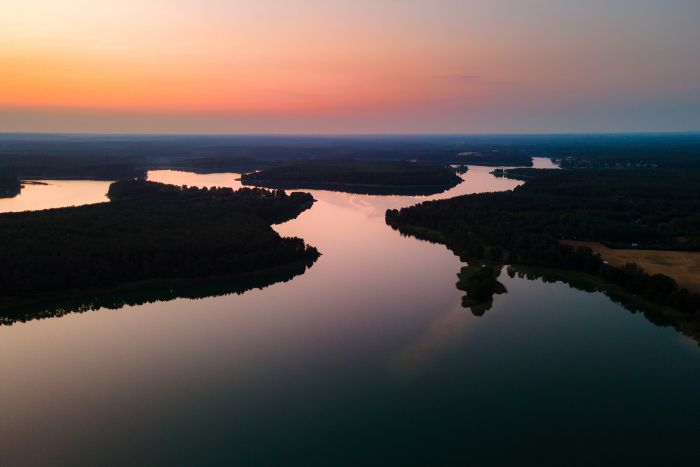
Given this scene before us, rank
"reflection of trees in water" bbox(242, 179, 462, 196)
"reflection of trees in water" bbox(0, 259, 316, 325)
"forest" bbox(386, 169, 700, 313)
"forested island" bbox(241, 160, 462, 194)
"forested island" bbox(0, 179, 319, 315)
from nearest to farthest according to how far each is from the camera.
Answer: "reflection of trees in water" bbox(0, 259, 316, 325), "forested island" bbox(0, 179, 319, 315), "forest" bbox(386, 169, 700, 313), "reflection of trees in water" bbox(242, 179, 462, 196), "forested island" bbox(241, 160, 462, 194)

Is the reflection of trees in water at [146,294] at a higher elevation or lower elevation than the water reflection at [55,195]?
lower

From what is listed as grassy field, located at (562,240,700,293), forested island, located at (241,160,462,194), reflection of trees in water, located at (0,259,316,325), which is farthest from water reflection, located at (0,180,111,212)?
grassy field, located at (562,240,700,293)

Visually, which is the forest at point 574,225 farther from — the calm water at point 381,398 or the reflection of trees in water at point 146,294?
the reflection of trees in water at point 146,294

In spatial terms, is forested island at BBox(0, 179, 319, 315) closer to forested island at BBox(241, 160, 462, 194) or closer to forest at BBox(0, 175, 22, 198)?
forest at BBox(0, 175, 22, 198)

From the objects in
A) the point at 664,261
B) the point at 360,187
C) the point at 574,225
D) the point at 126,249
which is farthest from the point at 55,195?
the point at 664,261

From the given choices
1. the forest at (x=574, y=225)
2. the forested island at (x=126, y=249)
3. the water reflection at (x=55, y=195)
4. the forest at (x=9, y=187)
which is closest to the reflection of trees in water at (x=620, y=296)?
the forest at (x=574, y=225)
